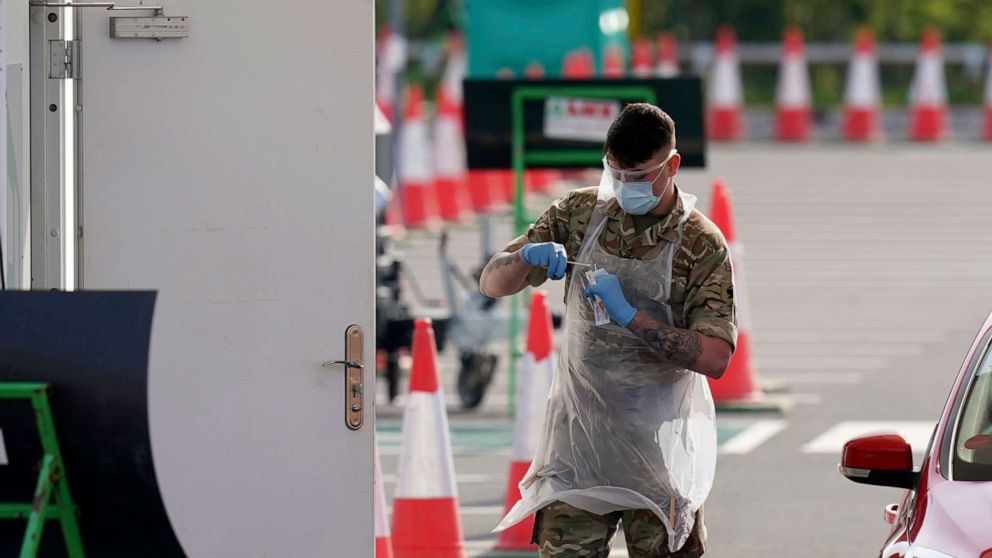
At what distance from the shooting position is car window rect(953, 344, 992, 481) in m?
5.44

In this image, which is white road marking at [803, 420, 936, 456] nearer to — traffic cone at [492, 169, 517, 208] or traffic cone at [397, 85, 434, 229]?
traffic cone at [397, 85, 434, 229]

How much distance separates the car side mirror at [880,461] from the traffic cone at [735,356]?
6.50m

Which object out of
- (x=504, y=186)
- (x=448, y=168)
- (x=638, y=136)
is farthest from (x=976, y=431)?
(x=504, y=186)

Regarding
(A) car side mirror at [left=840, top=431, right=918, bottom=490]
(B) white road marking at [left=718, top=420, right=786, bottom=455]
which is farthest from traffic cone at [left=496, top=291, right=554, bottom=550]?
(A) car side mirror at [left=840, top=431, right=918, bottom=490]

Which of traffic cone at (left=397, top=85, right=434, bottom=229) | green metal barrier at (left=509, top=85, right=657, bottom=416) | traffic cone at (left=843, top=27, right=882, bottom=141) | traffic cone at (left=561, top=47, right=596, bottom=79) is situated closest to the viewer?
green metal barrier at (left=509, top=85, right=657, bottom=416)

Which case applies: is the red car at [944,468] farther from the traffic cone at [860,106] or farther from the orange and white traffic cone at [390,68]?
the traffic cone at [860,106]

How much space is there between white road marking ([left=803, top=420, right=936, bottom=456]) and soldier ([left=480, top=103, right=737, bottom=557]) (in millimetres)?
5165

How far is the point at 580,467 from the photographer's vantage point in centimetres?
589

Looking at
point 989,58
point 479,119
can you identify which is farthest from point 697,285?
point 989,58

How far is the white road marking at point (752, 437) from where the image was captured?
1124cm

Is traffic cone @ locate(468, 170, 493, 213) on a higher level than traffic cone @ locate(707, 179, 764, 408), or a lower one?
higher

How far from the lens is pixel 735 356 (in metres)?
12.3

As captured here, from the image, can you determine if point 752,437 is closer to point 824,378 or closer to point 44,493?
point 824,378

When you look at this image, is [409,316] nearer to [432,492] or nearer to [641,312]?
[432,492]
